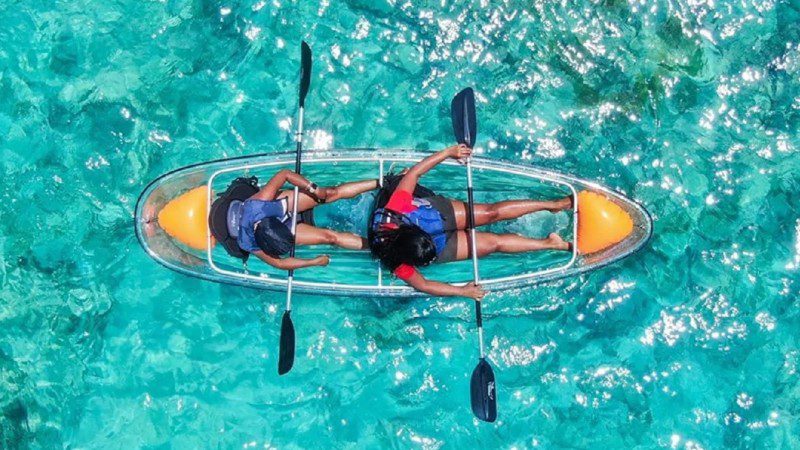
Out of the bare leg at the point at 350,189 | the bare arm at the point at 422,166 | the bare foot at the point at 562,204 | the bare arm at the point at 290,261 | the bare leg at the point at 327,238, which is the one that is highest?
the bare arm at the point at 422,166

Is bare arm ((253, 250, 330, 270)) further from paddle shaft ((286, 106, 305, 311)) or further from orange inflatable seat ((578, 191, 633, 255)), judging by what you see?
orange inflatable seat ((578, 191, 633, 255))

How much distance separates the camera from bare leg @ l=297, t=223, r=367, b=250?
18.8 feet

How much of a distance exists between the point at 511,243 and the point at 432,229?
81 cm

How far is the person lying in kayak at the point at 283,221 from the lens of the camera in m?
5.15

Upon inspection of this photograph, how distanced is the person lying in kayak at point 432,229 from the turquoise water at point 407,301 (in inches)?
34.2

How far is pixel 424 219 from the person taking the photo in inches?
211

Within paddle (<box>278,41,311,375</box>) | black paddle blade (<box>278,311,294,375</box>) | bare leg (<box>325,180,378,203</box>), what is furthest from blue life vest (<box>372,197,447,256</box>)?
black paddle blade (<box>278,311,294,375</box>)

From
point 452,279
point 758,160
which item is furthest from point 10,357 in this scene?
point 758,160

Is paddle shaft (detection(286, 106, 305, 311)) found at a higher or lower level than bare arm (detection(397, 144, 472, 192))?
lower

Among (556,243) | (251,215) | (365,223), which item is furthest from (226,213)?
(556,243)

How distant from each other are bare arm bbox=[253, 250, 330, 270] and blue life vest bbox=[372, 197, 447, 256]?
64 centimetres

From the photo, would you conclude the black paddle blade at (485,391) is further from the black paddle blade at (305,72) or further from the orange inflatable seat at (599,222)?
the black paddle blade at (305,72)

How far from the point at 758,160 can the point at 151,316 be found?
6.22 m

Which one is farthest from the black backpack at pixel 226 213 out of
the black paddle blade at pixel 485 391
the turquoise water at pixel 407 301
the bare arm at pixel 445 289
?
the black paddle blade at pixel 485 391
